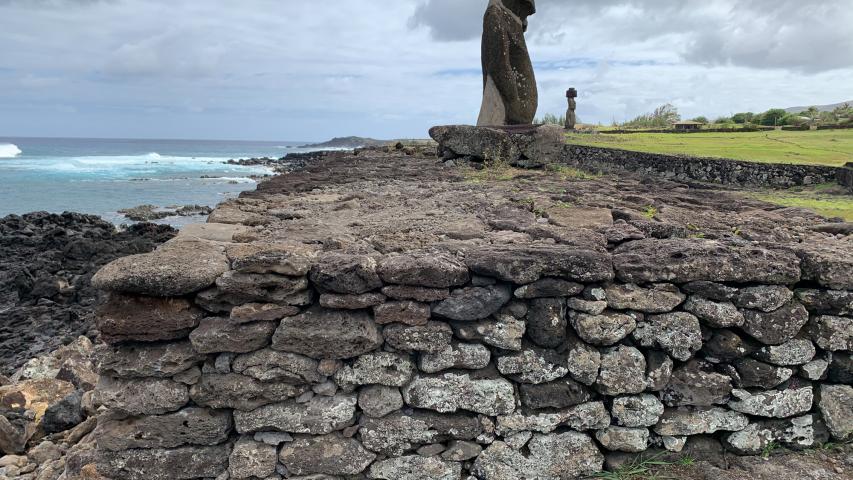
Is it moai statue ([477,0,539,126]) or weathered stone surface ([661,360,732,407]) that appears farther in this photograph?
moai statue ([477,0,539,126])

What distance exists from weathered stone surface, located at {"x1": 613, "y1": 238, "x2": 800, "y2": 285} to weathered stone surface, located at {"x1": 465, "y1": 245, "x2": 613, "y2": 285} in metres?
0.18

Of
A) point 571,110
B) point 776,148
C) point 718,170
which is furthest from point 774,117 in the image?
point 718,170

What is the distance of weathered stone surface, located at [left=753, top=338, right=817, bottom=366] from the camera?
3713 mm

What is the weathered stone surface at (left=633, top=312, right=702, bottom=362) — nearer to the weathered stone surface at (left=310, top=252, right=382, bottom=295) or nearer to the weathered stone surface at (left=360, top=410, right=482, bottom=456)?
the weathered stone surface at (left=360, top=410, right=482, bottom=456)

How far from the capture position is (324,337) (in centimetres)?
340

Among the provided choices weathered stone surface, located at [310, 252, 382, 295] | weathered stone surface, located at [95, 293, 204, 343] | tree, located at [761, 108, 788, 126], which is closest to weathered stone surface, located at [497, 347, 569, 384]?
weathered stone surface, located at [310, 252, 382, 295]

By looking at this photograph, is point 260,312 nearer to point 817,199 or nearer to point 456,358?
point 456,358

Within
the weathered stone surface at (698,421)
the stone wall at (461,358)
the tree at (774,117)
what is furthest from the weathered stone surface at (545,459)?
the tree at (774,117)

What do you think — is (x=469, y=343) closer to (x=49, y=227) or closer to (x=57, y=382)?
(x=57, y=382)

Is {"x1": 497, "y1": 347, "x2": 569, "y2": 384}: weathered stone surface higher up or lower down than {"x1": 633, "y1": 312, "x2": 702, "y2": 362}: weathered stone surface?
lower down

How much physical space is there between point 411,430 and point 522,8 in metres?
8.96

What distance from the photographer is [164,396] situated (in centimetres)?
341

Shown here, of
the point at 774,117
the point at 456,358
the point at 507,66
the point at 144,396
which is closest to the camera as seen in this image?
the point at 144,396

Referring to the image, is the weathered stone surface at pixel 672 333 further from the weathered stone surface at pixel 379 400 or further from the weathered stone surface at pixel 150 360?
the weathered stone surface at pixel 150 360
